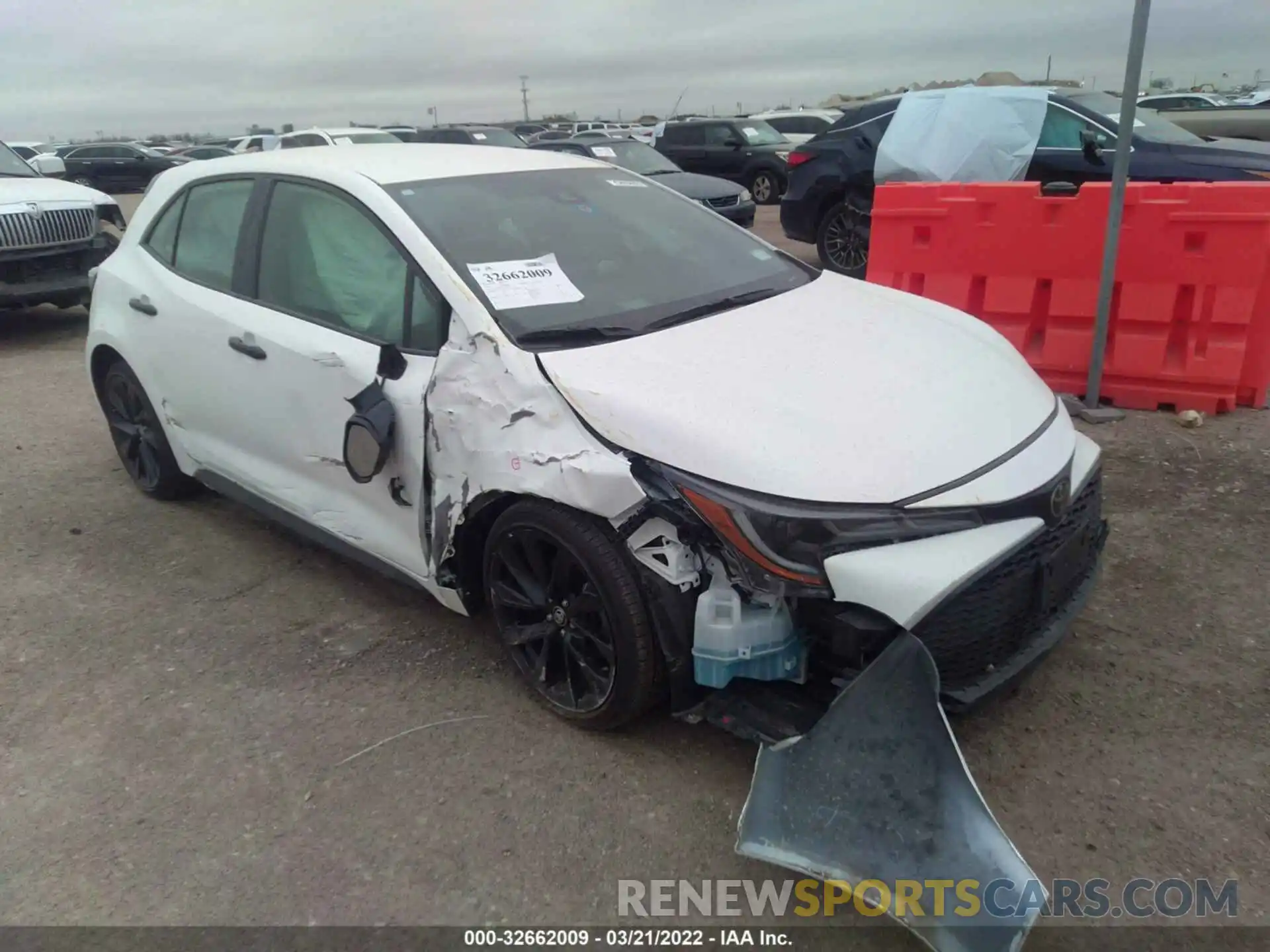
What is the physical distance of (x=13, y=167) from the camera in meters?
9.57

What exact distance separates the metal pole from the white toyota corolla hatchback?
2.16 m

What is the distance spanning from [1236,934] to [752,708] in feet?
3.91

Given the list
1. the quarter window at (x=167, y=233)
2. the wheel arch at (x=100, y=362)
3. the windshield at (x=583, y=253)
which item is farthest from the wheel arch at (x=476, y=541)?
the wheel arch at (x=100, y=362)

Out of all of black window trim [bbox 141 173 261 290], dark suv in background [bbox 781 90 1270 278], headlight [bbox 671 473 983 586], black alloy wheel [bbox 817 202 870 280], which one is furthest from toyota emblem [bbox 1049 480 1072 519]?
black alloy wheel [bbox 817 202 870 280]

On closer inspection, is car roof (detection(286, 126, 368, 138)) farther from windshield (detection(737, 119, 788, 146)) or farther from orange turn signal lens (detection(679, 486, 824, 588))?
orange turn signal lens (detection(679, 486, 824, 588))

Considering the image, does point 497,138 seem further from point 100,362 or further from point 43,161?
point 100,362

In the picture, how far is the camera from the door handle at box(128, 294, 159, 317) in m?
4.21

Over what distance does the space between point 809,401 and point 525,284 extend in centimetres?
102

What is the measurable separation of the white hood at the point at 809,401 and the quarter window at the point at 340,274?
0.58 meters

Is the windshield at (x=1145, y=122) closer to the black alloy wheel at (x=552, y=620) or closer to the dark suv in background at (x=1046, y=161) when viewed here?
the dark suv in background at (x=1046, y=161)

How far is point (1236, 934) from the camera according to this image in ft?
7.23

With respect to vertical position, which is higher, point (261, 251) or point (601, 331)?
point (261, 251)

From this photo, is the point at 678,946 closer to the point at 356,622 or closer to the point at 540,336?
the point at 540,336

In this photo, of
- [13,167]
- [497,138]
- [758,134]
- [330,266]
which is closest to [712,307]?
[330,266]
